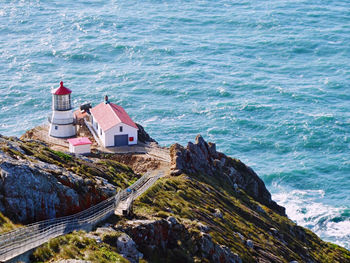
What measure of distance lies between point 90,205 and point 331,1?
16552 cm

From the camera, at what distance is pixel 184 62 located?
133750 millimetres

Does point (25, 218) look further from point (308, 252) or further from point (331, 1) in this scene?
point (331, 1)

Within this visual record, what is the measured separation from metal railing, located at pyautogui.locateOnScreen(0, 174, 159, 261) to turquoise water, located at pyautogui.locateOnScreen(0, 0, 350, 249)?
165 feet

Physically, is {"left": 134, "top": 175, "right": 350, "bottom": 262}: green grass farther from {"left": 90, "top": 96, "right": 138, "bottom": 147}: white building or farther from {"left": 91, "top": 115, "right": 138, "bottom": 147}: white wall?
{"left": 90, "top": 96, "right": 138, "bottom": 147}: white building

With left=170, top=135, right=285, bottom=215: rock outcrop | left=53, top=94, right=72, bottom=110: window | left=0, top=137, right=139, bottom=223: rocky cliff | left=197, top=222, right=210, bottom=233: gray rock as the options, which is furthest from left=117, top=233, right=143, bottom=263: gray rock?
left=53, top=94, right=72, bottom=110: window

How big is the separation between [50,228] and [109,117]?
1503 inches

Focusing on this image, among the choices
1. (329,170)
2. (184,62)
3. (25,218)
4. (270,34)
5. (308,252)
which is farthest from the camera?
(270,34)

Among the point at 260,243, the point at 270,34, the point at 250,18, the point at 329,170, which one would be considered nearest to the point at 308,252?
the point at 260,243

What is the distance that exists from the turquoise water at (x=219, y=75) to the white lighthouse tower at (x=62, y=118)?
30.9m

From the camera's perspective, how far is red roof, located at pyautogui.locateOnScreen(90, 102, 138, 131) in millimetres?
64812

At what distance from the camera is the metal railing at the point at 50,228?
83.6ft

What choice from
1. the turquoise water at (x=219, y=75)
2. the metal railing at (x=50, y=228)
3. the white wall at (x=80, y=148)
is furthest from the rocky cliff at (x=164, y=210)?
the turquoise water at (x=219, y=75)

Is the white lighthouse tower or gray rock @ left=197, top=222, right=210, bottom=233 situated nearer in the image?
gray rock @ left=197, top=222, right=210, bottom=233

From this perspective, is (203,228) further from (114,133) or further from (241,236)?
(114,133)
